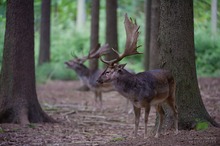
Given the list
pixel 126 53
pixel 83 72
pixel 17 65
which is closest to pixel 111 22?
pixel 83 72

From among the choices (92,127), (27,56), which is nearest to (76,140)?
(92,127)

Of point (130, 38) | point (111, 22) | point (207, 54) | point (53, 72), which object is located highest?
point (111, 22)

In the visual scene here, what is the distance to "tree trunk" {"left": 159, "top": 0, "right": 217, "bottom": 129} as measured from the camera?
338 inches

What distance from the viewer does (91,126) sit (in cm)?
1100

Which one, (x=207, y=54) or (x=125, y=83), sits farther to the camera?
(x=207, y=54)

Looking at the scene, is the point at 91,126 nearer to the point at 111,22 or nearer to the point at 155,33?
the point at 155,33

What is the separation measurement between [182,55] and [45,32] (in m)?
16.3

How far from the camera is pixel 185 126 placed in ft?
28.3

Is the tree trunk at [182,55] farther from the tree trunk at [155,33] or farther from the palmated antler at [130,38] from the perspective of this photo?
the tree trunk at [155,33]

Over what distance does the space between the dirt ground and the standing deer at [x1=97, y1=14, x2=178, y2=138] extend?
65 centimetres

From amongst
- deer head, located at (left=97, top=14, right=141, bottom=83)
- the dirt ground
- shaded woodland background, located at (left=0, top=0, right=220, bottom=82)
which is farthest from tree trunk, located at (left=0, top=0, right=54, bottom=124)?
deer head, located at (left=97, top=14, right=141, bottom=83)

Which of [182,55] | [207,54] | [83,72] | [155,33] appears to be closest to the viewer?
[182,55]

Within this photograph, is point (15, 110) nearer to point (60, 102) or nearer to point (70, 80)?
point (60, 102)

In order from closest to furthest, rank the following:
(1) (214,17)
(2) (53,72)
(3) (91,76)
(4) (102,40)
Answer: (3) (91,76) → (1) (214,17) → (2) (53,72) → (4) (102,40)
